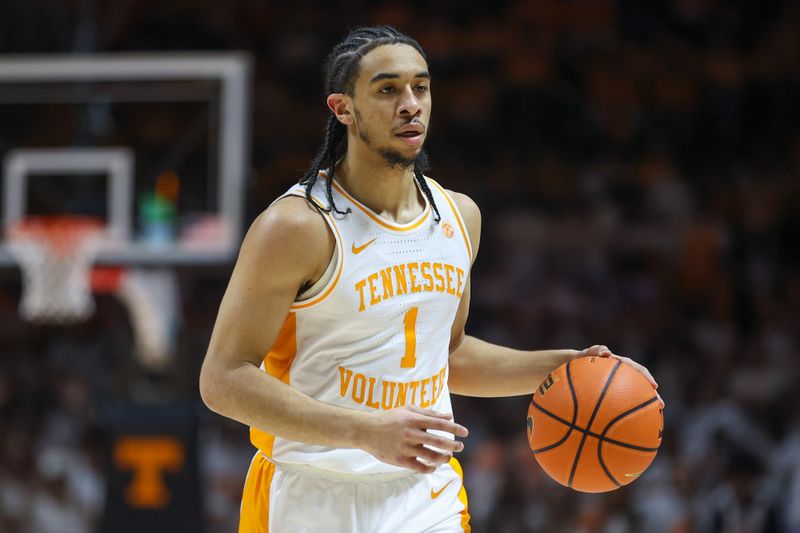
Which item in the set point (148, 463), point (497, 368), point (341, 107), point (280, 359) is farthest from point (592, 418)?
point (148, 463)

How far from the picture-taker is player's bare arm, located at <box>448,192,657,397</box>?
3.50m

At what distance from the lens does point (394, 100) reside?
3.13 meters

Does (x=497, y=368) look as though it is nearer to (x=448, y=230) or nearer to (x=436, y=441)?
(x=448, y=230)

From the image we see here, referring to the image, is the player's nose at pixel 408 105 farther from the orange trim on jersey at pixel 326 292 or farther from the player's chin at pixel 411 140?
the orange trim on jersey at pixel 326 292

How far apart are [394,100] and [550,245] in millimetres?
7062

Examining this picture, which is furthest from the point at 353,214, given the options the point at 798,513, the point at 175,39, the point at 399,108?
the point at 175,39

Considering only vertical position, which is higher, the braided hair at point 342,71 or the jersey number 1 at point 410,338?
the braided hair at point 342,71

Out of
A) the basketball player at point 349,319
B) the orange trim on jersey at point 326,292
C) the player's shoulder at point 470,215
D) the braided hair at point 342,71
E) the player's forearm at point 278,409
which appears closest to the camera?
the player's forearm at point 278,409

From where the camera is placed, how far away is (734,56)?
10586 millimetres

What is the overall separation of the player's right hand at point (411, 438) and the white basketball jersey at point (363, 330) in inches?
14.9

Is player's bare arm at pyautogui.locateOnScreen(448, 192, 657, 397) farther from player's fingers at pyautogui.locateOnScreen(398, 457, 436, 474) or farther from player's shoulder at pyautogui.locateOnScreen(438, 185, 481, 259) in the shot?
player's fingers at pyautogui.locateOnScreen(398, 457, 436, 474)

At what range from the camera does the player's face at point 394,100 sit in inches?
123

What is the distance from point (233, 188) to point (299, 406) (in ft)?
17.1

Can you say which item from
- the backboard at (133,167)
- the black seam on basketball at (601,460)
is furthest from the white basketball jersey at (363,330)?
the backboard at (133,167)
